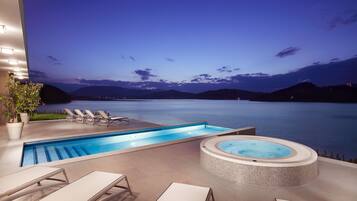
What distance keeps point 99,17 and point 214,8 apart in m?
11.9

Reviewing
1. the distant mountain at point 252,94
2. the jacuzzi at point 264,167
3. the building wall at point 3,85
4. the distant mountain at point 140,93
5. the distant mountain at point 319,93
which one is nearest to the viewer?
the jacuzzi at point 264,167

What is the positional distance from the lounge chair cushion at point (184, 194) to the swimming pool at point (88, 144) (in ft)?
12.4

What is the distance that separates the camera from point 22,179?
2303mm

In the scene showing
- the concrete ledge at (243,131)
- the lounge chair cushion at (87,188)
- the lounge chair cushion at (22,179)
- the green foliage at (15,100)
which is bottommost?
the concrete ledge at (243,131)

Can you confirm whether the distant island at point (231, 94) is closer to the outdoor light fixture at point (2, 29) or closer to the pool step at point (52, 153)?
the pool step at point (52, 153)

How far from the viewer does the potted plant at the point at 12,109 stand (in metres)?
5.44

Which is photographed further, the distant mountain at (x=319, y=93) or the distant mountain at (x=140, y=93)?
the distant mountain at (x=140, y=93)

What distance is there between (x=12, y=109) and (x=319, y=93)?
1246 inches

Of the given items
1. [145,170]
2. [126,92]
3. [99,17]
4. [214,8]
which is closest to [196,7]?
[214,8]

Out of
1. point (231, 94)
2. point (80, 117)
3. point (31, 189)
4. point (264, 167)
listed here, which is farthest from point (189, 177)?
point (231, 94)

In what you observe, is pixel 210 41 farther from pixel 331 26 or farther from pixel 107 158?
pixel 107 158

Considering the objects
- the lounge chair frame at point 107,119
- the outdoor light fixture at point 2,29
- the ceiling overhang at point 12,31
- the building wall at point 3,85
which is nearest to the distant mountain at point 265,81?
the lounge chair frame at point 107,119

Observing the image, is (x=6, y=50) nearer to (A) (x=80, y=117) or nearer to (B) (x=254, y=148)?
(A) (x=80, y=117)

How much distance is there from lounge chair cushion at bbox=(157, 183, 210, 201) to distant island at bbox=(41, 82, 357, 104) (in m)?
20.8
